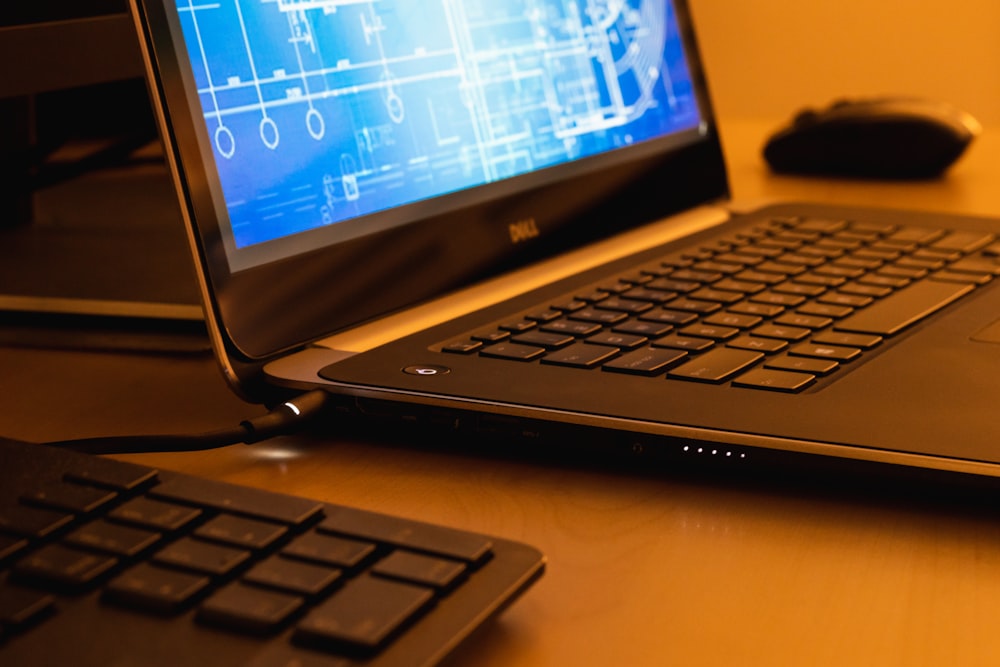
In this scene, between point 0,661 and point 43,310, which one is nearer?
point 0,661

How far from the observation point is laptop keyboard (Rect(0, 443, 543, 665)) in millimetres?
293

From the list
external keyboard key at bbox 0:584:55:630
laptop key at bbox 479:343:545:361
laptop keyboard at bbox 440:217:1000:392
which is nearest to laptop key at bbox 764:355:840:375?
laptop keyboard at bbox 440:217:1000:392

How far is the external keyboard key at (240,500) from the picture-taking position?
14.0 inches

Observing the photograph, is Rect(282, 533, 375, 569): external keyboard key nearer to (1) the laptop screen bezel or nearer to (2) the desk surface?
(2) the desk surface

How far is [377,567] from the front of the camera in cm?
32

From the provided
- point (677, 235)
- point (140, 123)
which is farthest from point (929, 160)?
point (140, 123)

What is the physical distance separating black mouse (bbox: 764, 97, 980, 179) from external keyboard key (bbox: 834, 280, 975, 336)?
1.75 ft

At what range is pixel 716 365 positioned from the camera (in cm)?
51

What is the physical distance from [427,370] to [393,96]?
22 cm

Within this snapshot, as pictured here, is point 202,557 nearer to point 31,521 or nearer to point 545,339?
point 31,521

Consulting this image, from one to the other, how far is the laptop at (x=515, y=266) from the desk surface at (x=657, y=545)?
23mm

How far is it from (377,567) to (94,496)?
10 centimetres

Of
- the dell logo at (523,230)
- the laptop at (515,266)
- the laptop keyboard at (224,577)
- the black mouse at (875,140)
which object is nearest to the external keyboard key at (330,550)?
the laptop keyboard at (224,577)

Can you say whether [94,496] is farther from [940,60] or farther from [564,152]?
[940,60]
